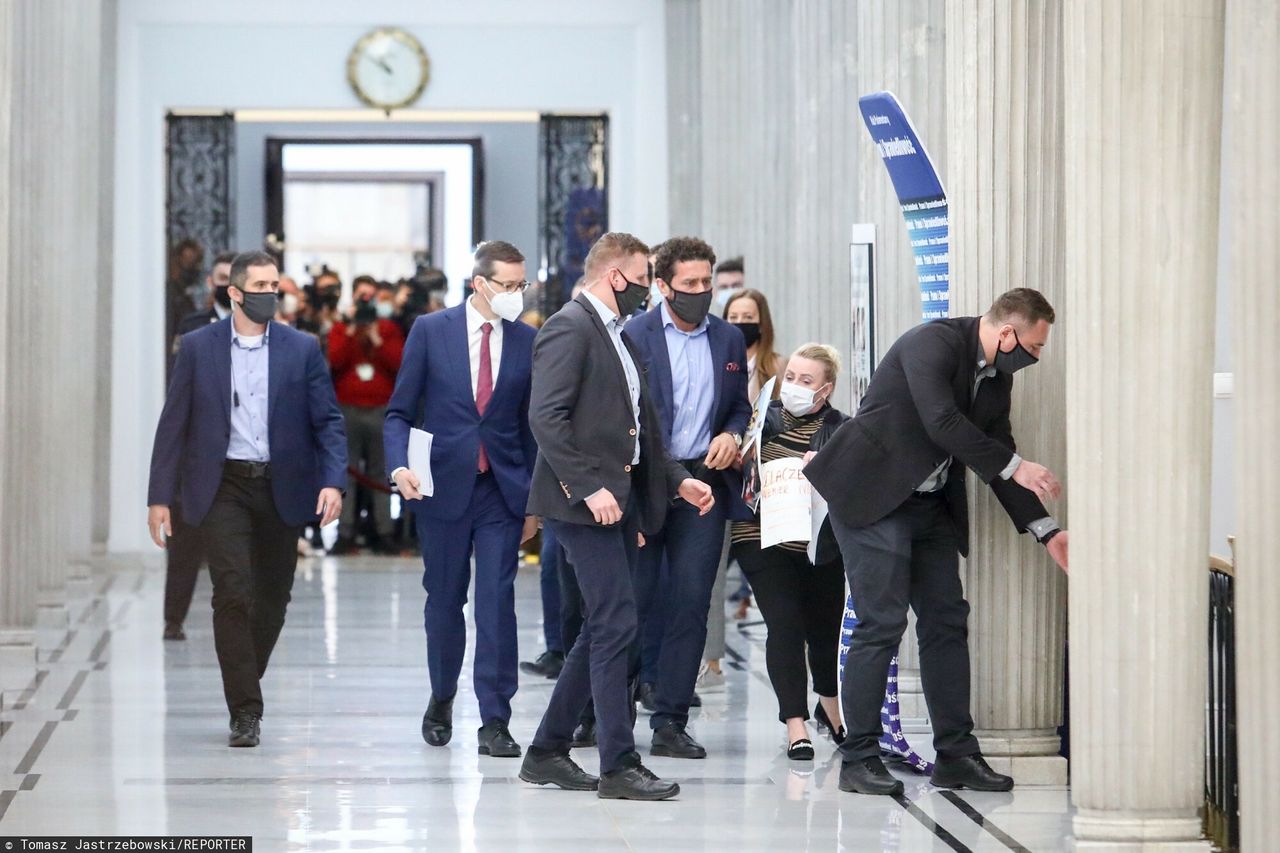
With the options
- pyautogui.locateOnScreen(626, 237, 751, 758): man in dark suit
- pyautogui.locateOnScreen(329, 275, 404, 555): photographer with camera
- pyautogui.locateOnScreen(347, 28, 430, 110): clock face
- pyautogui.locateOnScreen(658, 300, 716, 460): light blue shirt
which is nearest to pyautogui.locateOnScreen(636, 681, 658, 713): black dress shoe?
pyautogui.locateOnScreen(626, 237, 751, 758): man in dark suit

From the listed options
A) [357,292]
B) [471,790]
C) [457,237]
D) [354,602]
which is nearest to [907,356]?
[471,790]

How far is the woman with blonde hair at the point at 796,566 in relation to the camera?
23.5 ft

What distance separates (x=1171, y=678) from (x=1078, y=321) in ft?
3.13

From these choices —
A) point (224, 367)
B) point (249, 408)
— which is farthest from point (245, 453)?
point (224, 367)

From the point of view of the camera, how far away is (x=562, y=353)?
21.0ft

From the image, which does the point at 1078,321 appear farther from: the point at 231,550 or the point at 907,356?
the point at 231,550

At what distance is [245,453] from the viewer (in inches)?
298

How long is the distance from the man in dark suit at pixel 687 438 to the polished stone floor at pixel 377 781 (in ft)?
1.05

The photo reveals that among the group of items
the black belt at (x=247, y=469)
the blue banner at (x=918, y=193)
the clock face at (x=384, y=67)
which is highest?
the clock face at (x=384, y=67)

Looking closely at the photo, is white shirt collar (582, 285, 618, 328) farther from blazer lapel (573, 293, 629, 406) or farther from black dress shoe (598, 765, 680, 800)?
black dress shoe (598, 765, 680, 800)

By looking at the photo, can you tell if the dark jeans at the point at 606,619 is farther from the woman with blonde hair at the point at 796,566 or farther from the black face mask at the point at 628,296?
the woman with blonde hair at the point at 796,566

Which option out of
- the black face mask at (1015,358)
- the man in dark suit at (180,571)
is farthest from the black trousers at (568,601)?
the man in dark suit at (180,571)

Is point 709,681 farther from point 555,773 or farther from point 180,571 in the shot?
point 180,571

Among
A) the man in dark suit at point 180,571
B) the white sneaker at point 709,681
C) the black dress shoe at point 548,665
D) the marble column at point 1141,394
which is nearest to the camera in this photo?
the marble column at point 1141,394
